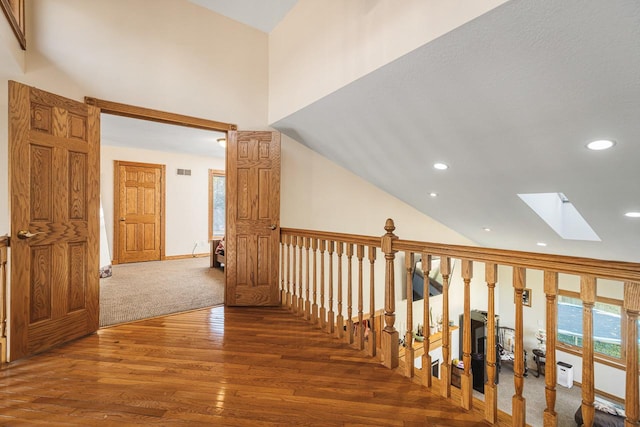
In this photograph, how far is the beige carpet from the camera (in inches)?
133

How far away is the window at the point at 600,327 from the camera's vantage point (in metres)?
6.26

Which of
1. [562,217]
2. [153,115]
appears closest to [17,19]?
[153,115]

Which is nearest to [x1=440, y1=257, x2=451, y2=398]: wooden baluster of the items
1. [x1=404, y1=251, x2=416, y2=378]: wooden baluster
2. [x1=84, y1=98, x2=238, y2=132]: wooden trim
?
[x1=404, y1=251, x2=416, y2=378]: wooden baluster

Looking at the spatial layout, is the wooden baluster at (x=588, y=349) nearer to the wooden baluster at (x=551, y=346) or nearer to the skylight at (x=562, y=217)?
the wooden baluster at (x=551, y=346)

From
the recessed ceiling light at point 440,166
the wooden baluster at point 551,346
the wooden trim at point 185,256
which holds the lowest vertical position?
the wooden trim at point 185,256

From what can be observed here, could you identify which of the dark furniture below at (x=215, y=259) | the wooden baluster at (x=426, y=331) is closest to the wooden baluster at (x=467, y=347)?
the wooden baluster at (x=426, y=331)

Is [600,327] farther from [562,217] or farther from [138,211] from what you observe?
[138,211]

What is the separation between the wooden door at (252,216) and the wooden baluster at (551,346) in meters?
2.66

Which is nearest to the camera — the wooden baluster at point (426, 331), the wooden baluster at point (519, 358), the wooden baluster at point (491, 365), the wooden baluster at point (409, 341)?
the wooden baluster at point (519, 358)

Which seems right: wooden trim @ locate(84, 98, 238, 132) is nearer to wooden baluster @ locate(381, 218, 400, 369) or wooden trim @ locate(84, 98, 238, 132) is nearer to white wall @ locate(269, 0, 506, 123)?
white wall @ locate(269, 0, 506, 123)

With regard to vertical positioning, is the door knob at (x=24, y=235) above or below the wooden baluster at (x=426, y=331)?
above

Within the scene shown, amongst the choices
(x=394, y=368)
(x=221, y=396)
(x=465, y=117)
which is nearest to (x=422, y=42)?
Answer: (x=465, y=117)

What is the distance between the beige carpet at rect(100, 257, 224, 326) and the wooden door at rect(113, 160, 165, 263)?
1.37ft

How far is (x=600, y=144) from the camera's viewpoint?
7.82 feet
